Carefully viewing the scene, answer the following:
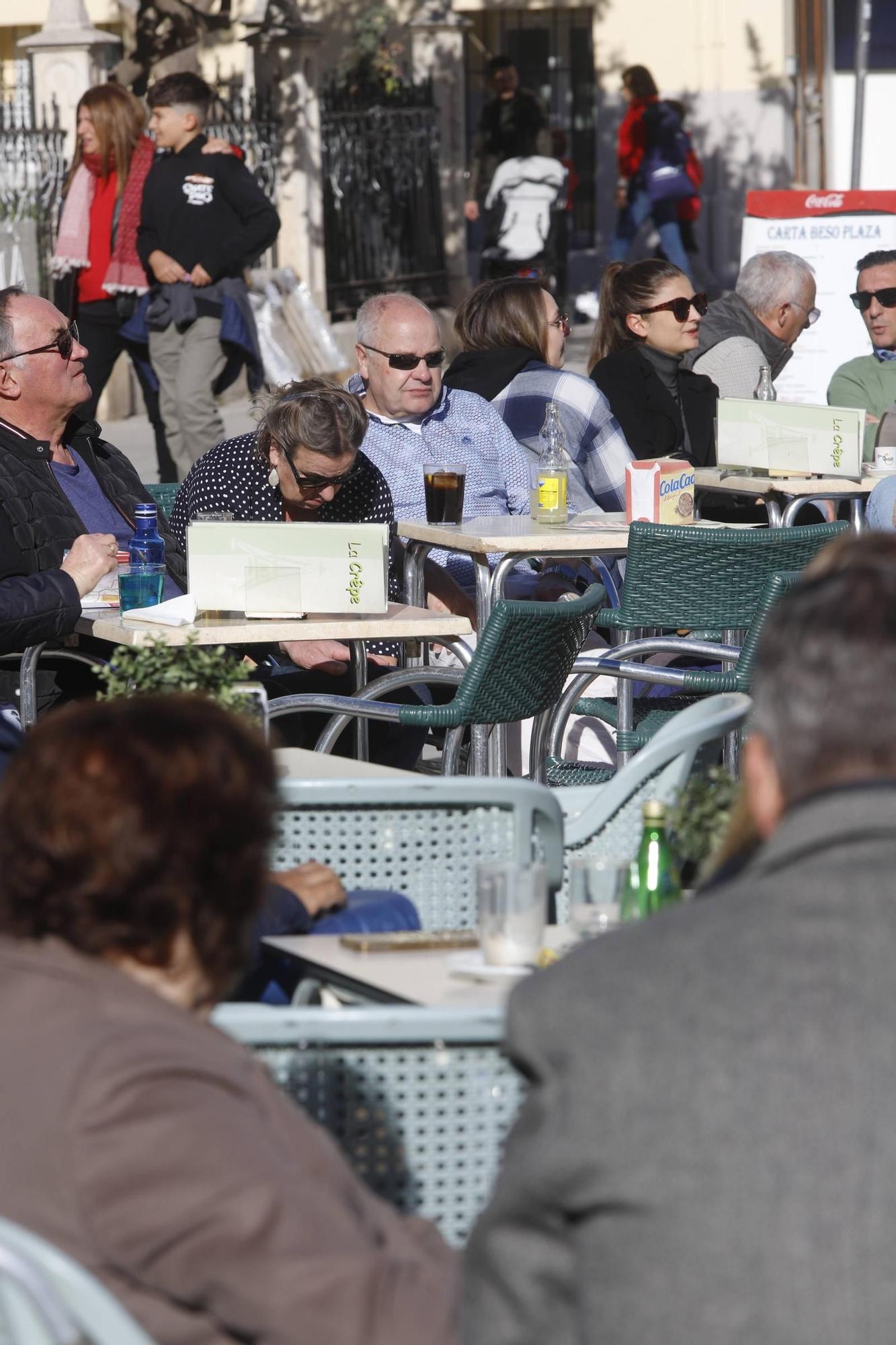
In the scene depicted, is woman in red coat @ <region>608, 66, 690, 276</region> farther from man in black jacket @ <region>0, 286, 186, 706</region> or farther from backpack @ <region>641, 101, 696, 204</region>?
man in black jacket @ <region>0, 286, 186, 706</region>

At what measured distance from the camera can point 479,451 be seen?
6.69 metres

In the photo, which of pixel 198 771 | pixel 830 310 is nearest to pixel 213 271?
pixel 830 310

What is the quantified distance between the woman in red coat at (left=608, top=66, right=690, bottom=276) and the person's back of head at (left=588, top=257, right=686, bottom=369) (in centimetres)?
1027

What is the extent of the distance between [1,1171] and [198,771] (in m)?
0.38

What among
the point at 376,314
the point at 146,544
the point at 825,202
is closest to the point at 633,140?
the point at 825,202

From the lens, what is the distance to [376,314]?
6555 mm

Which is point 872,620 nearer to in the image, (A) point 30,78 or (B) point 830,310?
(B) point 830,310

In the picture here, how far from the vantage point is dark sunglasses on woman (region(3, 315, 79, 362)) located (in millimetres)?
5492

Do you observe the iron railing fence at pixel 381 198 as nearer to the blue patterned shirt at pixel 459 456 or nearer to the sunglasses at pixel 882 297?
the sunglasses at pixel 882 297

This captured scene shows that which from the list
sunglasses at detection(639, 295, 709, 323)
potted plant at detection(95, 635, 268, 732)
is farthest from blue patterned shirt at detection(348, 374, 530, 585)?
potted plant at detection(95, 635, 268, 732)

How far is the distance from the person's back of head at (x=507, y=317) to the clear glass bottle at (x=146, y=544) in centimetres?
233

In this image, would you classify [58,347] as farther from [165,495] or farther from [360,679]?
[360,679]

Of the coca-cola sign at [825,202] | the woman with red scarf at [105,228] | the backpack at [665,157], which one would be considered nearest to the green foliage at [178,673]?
the woman with red scarf at [105,228]

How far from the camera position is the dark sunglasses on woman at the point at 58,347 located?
216 inches
